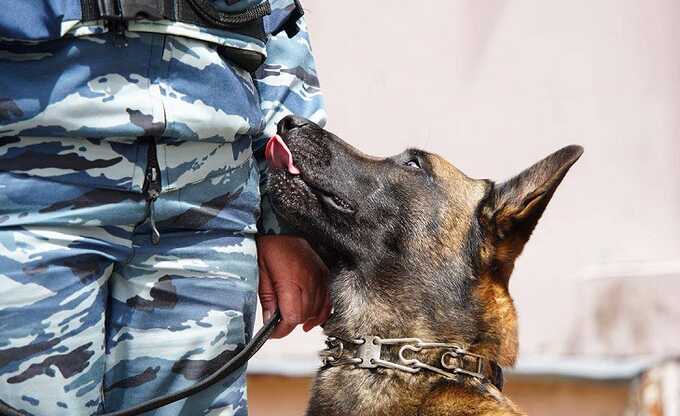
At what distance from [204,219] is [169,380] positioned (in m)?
0.32

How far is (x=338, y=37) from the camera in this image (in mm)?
4176

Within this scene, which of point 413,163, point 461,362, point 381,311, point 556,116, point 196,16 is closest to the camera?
point 196,16

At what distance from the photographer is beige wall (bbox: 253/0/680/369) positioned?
13.6 ft

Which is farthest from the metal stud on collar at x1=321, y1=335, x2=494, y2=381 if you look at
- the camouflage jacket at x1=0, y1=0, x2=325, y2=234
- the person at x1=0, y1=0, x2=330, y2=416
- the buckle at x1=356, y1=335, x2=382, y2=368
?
the camouflage jacket at x1=0, y1=0, x2=325, y2=234

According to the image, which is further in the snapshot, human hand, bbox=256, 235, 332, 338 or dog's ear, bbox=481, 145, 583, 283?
dog's ear, bbox=481, 145, 583, 283

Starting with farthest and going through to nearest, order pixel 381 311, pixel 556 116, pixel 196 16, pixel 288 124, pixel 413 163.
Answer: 1. pixel 556 116
2. pixel 413 163
3. pixel 381 311
4. pixel 288 124
5. pixel 196 16

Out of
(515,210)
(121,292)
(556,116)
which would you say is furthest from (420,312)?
(556,116)

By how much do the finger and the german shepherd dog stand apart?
14cm

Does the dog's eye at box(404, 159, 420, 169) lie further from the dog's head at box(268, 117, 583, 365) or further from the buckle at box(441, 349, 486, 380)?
the buckle at box(441, 349, 486, 380)

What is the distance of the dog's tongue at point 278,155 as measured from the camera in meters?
2.19

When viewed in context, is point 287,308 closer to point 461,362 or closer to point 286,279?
point 286,279

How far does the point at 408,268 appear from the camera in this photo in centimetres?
246

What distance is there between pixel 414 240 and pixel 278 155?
45 centimetres

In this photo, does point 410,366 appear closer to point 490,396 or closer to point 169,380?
point 490,396
